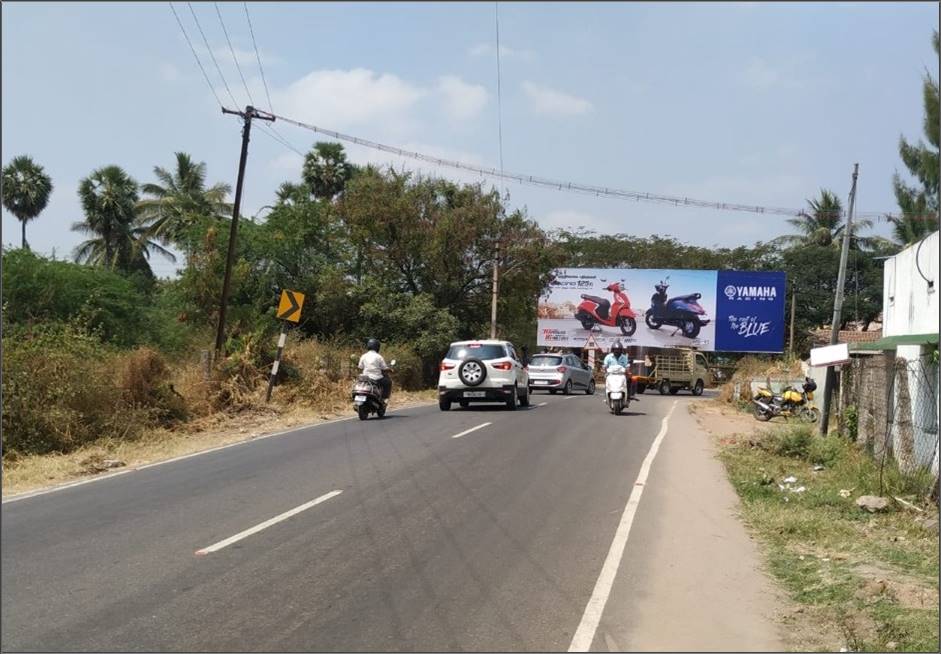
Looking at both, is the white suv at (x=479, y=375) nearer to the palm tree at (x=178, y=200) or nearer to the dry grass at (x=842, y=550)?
the dry grass at (x=842, y=550)

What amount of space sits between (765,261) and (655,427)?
42.5 metres

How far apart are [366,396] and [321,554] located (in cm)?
1113

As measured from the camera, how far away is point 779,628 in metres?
5.51

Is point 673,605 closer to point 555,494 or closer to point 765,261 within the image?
point 555,494

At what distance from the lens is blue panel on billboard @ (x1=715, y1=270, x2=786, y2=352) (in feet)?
149

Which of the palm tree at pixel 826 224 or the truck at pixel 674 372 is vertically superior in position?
the palm tree at pixel 826 224

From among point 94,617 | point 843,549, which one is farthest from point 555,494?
point 94,617

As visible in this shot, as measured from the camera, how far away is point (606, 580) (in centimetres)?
636

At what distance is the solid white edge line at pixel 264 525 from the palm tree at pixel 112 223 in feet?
138

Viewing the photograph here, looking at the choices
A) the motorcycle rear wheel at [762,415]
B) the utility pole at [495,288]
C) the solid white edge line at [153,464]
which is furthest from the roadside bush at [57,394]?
the utility pole at [495,288]

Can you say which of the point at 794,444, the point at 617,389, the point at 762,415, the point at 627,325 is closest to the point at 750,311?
the point at 627,325

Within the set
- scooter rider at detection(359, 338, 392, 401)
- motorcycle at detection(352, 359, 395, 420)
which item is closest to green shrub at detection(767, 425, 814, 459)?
motorcycle at detection(352, 359, 395, 420)

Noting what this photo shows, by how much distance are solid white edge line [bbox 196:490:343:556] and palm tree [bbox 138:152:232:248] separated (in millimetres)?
39058

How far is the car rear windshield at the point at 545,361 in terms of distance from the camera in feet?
104
